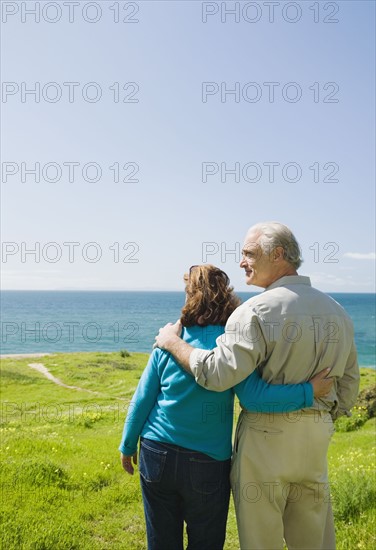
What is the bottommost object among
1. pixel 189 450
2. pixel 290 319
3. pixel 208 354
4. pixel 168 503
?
pixel 168 503

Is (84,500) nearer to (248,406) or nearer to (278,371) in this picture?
(248,406)

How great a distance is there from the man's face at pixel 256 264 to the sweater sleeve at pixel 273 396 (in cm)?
75

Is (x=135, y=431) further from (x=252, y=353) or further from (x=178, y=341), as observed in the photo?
(x=252, y=353)

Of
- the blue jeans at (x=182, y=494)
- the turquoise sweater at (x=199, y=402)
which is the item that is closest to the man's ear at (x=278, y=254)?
the turquoise sweater at (x=199, y=402)

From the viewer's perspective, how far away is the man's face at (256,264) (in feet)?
12.6

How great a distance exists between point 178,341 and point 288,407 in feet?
2.95

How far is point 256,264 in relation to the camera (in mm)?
3871

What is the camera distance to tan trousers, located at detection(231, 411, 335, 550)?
11.8 ft

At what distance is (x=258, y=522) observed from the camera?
3658mm

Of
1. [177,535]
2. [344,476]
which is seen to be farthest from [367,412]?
[177,535]

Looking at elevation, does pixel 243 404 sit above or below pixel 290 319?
below

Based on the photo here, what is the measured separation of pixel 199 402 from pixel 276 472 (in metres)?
0.72

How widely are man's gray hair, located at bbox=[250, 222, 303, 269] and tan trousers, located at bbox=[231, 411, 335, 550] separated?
45.2 inches

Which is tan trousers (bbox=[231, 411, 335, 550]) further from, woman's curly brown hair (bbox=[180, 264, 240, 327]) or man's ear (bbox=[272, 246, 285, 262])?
man's ear (bbox=[272, 246, 285, 262])
